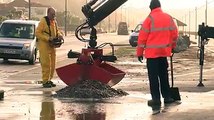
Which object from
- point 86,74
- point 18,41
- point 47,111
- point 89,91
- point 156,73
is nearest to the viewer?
point 47,111

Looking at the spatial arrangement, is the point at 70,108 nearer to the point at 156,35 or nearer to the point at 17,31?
the point at 156,35

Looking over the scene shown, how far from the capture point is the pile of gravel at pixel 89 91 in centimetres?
1091

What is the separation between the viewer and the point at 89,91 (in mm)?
10961

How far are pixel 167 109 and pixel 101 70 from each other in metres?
2.44

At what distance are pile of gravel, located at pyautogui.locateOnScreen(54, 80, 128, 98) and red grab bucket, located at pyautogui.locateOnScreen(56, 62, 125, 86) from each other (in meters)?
0.16

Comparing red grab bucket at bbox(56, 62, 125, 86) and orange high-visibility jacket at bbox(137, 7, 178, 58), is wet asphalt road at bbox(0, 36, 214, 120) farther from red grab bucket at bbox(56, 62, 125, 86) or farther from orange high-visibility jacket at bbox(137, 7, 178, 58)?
orange high-visibility jacket at bbox(137, 7, 178, 58)

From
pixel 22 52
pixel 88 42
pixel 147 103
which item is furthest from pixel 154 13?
pixel 22 52

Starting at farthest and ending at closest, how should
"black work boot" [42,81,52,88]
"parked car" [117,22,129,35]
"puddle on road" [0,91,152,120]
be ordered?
"parked car" [117,22,129,35], "black work boot" [42,81,52,88], "puddle on road" [0,91,152,120]

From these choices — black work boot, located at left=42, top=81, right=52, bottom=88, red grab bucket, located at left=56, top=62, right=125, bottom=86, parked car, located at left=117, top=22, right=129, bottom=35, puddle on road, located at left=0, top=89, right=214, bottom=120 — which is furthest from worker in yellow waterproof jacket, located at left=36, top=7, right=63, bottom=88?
parked car, located at left=117, top=22, right=129, bottom=35

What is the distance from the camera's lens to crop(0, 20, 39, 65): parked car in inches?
922

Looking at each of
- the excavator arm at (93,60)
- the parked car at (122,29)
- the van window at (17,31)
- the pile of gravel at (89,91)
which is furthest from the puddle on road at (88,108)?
the parked car at (122,29)

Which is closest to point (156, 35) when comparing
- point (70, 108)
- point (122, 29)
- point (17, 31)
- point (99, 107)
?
point (99, 107)

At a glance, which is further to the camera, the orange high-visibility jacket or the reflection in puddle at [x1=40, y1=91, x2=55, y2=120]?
the orange high-visibility jacket

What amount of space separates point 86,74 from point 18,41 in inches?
504
